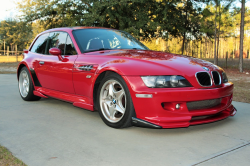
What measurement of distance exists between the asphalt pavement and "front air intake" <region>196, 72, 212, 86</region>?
631 mm

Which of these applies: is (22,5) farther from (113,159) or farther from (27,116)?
(113,159)

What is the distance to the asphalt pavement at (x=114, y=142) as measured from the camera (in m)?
2.59

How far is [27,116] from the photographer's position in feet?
14.5

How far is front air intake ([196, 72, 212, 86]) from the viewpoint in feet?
11.3

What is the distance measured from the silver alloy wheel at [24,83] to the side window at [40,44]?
561mm

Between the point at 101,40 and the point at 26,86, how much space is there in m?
2.23

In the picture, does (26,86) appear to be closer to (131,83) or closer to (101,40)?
(101,40)

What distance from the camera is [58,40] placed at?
5.12 m

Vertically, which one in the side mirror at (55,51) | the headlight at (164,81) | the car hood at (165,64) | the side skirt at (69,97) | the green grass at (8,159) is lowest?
the green grass at (8,159)

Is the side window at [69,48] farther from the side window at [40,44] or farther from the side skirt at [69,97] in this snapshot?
the side window at [40,44]

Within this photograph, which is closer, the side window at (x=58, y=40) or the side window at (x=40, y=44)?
the side window at (x=58, y=40)

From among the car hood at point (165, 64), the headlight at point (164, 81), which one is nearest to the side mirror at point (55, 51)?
the car hood at point (165, 64)

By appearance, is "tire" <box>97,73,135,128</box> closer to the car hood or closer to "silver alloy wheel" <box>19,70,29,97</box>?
the car hood

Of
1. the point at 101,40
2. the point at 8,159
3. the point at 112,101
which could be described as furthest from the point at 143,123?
the point at 101,40
